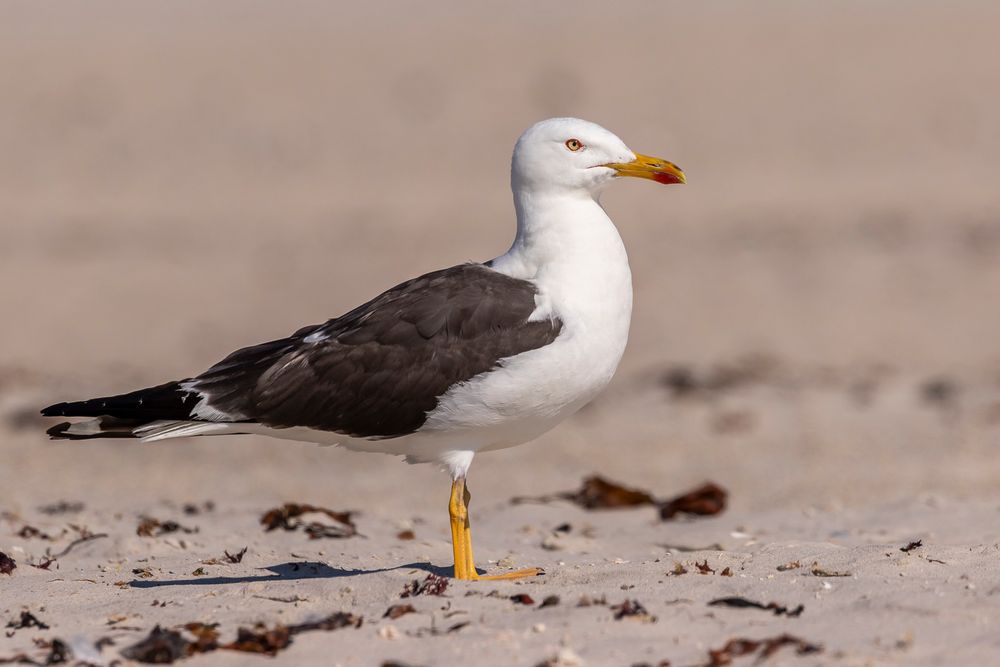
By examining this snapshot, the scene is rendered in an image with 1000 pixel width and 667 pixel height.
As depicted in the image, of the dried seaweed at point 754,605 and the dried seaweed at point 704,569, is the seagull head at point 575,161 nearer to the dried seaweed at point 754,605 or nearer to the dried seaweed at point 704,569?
the dried seaweed at point 704,569

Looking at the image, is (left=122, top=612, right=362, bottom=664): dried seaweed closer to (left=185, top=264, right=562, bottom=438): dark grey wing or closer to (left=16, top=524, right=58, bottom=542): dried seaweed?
(left=185, top=264, right=562, bottom=438): dark grey wing

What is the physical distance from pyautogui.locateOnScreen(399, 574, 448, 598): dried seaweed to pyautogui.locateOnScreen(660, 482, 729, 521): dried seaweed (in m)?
3.19

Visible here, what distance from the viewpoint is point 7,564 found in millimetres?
7121

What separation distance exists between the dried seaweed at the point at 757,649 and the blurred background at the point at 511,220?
5.20 metres

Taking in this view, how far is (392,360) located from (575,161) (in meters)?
1.22

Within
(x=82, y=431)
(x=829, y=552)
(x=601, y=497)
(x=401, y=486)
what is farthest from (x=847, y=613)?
(x=401, y=486)

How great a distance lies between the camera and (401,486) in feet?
37.9

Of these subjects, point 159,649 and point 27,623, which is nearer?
point 159,649

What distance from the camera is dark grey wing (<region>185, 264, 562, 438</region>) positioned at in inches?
255

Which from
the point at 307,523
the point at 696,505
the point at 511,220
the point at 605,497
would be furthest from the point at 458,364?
the point at 511,220

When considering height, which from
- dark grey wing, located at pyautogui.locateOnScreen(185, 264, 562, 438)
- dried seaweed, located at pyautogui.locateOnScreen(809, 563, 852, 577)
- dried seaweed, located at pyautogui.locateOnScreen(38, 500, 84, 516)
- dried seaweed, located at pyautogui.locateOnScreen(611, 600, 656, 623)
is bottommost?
dried seaweed, located at pyautogui.locateOnScreen(611, 600, 656, 623)

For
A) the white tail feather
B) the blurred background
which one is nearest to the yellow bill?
the white tail feather

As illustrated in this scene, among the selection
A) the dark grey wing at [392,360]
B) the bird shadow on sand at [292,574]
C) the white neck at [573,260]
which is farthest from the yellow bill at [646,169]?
the bird shadow on sand at [292,574]

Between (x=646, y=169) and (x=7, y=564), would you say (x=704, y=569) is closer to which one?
(x=646, y=169)
